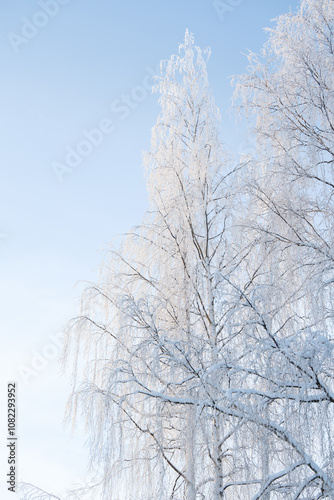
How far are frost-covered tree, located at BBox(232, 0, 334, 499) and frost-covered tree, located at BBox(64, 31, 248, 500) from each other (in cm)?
58

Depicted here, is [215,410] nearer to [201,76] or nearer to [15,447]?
[15,447]

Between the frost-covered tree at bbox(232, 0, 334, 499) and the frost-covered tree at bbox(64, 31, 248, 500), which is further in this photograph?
the frost-covered tree at bbox(64, 31, 248, 500)

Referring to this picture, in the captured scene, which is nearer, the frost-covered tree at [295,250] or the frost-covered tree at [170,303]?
the frost-covered tree at [295,250]

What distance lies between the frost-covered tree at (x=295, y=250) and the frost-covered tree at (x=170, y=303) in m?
0.58

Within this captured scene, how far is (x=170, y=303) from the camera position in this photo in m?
6.98

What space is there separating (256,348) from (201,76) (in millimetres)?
5342

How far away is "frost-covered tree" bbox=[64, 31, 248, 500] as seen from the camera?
5.93 m

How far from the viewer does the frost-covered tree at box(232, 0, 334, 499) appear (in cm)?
410

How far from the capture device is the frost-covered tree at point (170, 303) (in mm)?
5930

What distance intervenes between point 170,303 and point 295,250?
5.54 ft

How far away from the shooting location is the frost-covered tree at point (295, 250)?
4102mm

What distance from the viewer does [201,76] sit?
27.6 ft

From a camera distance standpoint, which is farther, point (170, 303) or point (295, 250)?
point (170, 303)

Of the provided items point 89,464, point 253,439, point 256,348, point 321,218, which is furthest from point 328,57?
point 89,464
